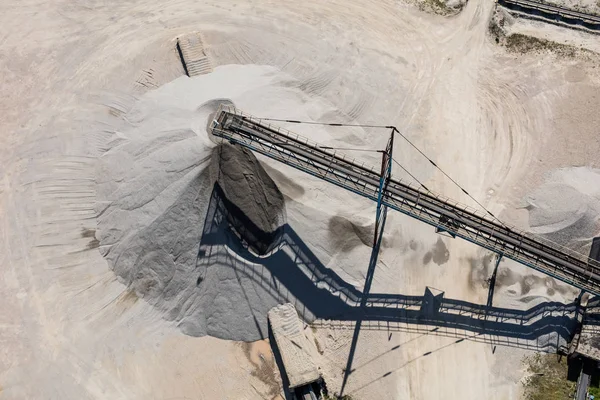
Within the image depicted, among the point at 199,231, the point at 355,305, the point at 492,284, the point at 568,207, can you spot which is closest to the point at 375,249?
the point at 355,305

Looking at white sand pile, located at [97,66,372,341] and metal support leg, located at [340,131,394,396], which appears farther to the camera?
white sand pile, located at [97,66,372,341]

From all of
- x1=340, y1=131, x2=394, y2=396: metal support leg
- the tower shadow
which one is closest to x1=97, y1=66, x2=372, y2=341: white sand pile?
the tower shadow

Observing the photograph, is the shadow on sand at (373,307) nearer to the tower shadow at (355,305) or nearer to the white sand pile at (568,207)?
the tower shadow at (355,305)

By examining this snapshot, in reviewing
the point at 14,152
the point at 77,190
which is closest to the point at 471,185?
the point at 77,190

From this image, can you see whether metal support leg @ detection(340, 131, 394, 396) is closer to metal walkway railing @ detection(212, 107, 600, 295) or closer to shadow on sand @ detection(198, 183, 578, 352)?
shadow on sand @ detection(198, 183, 578, 352)

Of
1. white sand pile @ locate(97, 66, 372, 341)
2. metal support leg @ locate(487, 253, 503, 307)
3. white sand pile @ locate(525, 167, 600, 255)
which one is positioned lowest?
white sand pile @ locate(97, 66, 372, 341)

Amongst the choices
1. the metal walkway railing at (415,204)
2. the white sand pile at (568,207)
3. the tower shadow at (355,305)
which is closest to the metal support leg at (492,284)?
the tower shadow at (355,305)

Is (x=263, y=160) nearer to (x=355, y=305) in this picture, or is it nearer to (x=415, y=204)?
(x=415, y=204)
